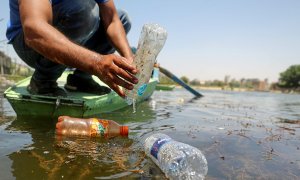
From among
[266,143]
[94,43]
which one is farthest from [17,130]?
[266,143]

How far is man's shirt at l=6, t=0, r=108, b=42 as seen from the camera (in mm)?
3009

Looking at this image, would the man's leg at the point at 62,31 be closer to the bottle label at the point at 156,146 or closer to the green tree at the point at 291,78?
the bottle label at the point at 156,146

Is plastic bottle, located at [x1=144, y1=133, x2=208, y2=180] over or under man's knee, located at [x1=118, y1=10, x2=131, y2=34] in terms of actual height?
under

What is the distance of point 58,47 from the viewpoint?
1.81m

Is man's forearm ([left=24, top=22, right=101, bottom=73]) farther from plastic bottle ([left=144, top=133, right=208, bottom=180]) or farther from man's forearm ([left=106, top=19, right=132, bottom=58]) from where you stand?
man's forearm ([left=106, top=19, right=132, bottom=58])

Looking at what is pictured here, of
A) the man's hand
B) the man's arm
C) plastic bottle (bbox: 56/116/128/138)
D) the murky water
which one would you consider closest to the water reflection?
the murky water

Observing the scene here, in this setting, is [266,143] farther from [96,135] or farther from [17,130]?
[17,130]

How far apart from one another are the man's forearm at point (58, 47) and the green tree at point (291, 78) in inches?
3773

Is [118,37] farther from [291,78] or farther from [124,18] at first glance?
[291,78]

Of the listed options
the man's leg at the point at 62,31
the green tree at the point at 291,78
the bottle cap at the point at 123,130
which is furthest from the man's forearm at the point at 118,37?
the green tree at the point at 291,78

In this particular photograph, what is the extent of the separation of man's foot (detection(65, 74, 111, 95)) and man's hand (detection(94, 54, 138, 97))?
2.37 metres

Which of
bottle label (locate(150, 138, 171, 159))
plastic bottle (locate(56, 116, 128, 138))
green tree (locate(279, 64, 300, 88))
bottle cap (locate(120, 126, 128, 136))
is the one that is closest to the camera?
bottle label (locate(150, 138, 171, 159))

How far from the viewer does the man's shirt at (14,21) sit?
9.87 ft

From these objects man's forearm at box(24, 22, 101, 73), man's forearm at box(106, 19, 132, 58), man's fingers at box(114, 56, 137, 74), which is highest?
man's forearm at box(106, 19, 132, 58)
